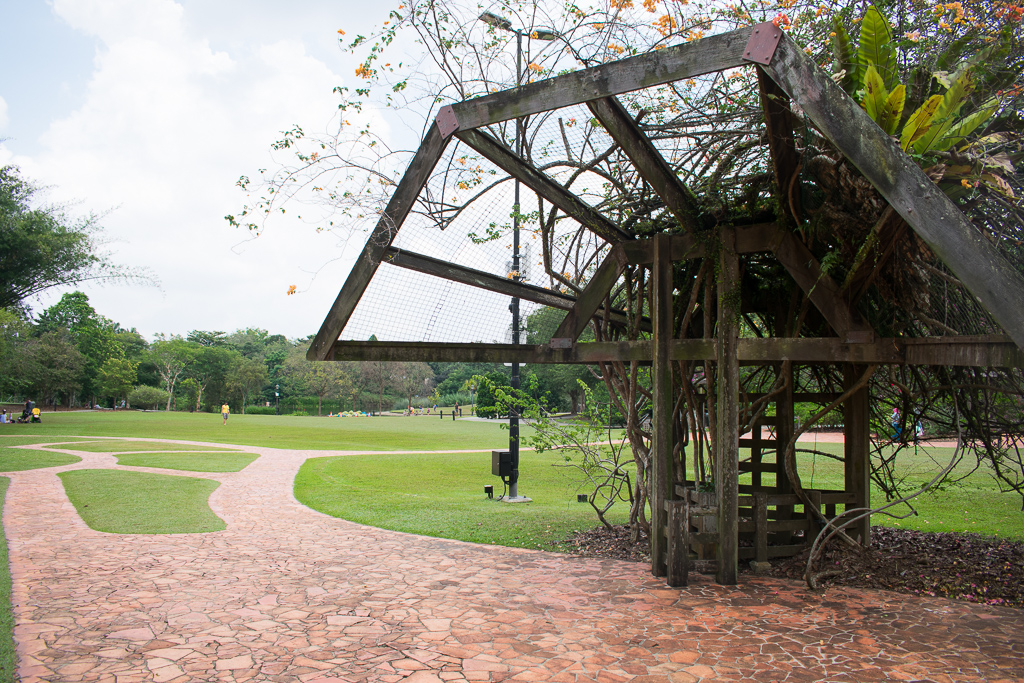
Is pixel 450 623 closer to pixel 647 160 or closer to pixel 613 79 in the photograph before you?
pixel 647 160

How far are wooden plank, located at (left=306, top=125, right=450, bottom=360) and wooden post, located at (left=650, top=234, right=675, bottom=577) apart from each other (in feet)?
8.08

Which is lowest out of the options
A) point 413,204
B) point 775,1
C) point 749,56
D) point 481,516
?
point 481,516

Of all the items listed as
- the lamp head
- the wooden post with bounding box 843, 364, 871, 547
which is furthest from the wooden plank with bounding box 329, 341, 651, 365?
the lamp head

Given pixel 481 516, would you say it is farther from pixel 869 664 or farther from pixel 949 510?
pixel 949 510

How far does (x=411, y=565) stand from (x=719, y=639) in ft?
11.4

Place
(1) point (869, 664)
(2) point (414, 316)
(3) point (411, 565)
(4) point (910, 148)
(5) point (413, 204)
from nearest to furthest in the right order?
(4) point (910, 148) < (1) point (869, 664) < (5) point (413, 204) < (2) point (414, 316) < (3) point (411, 565)

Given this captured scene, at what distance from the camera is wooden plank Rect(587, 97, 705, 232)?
15.2ft

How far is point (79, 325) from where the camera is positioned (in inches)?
2121

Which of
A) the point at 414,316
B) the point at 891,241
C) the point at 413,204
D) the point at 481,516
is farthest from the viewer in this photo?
the point at 481,516

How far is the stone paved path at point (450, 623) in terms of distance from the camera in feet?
13.6

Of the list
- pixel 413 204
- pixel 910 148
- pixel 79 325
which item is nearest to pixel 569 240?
pixel 413 204

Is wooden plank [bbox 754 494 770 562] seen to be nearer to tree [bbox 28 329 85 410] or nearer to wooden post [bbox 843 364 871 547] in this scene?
wooden post [bbox 843 364 871 547]

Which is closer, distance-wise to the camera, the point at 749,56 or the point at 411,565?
the point at 749,56

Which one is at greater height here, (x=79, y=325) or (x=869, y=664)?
(x=79, y=325)
